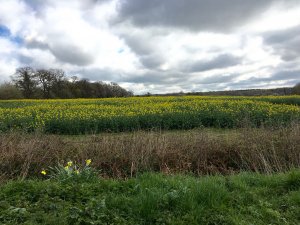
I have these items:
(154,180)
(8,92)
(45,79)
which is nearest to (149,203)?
(154,180)

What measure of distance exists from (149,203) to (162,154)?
377 cm

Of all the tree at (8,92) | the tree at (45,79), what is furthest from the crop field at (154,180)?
the tree at (45,79)

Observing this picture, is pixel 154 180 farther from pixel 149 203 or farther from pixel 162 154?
pixel 162 154

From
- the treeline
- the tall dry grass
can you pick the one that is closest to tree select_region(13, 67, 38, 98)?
the treeline

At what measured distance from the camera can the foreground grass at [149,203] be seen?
156 inches

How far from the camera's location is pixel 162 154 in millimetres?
8078

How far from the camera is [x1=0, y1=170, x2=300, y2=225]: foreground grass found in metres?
3.97

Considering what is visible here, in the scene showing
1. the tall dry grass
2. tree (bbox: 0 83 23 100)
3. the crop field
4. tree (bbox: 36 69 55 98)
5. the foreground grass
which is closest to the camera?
the foreground grass

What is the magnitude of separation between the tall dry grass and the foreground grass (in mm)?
2111

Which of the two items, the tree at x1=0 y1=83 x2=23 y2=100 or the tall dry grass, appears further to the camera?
the tree at x1=0 y1=83 x2=23 y2=100

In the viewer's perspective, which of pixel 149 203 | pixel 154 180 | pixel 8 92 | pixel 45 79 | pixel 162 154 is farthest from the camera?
pixel 45 79

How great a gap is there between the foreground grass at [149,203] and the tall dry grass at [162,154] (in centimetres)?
211

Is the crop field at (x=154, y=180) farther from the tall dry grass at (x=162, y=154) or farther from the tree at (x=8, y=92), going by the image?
the tree at (x=8, y=92)

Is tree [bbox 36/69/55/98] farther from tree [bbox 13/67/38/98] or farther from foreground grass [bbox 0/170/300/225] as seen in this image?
foreground grass [bbox 0/170/300/225]
